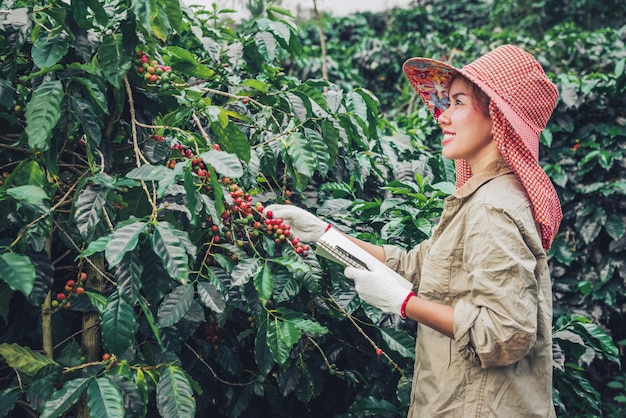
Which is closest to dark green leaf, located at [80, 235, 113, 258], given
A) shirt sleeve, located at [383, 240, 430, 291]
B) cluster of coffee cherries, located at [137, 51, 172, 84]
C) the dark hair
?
cluster of coffee cherries, located at [137, 51, 172, 84]

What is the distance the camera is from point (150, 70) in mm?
1502

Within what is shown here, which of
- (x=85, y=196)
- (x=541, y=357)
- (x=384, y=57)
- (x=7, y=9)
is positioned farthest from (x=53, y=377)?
(x=384, y=57)

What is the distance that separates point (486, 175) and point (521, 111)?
0.56 feet

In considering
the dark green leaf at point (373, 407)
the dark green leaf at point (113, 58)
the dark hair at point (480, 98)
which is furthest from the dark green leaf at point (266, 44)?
the dark green leaf at point (373, 407)

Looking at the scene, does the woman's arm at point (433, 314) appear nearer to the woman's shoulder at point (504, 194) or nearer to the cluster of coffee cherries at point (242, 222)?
the woman's shoulder at point (504, 194)

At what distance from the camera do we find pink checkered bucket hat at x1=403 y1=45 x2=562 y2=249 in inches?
53.2

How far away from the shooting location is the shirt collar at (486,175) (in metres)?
1.42

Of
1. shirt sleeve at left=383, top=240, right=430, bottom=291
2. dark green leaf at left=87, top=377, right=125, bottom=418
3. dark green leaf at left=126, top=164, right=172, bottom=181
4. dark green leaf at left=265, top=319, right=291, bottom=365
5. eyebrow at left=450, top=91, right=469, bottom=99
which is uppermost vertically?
eyebrow at left=450, top=91, right=469, bottom=99

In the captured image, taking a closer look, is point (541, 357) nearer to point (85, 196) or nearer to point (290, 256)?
point (290, 256)

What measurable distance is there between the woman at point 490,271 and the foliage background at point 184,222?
0.99 feet

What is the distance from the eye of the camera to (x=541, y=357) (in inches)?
54.9

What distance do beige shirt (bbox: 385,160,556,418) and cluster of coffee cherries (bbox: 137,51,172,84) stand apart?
0.79m

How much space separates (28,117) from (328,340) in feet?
3.95

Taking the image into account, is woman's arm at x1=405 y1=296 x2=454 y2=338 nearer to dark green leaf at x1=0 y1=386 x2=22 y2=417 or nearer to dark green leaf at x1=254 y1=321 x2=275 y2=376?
dark green leaf at x1=254 y1=321 x2=275 y2=376
